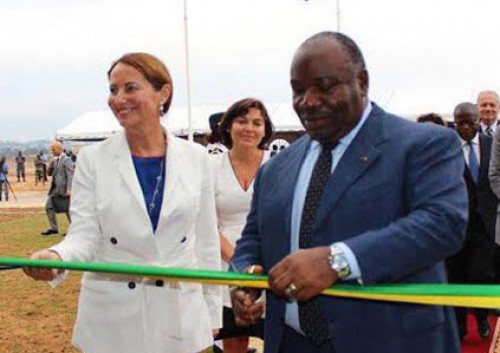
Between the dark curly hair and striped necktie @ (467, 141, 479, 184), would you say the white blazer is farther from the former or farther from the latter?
striped necktie @ (467, 141, 479, 184)

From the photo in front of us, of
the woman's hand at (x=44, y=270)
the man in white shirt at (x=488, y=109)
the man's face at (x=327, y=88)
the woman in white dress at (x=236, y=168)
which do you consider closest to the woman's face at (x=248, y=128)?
the woman in white dress at (x=236, y=168)

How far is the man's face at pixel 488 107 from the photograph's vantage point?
780 cm

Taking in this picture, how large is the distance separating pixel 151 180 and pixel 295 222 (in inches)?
45.3

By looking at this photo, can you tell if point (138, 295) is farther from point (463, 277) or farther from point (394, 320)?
point (463, 277)

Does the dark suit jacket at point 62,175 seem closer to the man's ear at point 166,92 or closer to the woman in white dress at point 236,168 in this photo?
the woman in white dress at point 236,168

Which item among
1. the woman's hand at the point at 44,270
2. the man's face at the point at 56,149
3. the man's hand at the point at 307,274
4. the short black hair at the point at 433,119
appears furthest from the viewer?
the man's face at the point at 56,149

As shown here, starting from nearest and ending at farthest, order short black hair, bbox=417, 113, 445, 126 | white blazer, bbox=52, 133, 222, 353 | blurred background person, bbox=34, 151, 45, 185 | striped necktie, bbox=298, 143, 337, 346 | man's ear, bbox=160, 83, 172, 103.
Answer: striped necktie, bbox=298, 143, 337, 346 < white blazer, bbox=52, 133, 222, 353 < man's ear, bbox=160, 83, 172, 103 < short black hair, bbox=417, 113, 445, 126 < blurred background person, bbox=34, 151, 45, 185

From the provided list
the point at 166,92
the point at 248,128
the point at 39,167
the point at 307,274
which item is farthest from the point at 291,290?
the point at 39,167

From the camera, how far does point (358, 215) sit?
211cm

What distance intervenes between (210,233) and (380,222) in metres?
1.51

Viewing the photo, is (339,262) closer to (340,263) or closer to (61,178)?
(340,263)

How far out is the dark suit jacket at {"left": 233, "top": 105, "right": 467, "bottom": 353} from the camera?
1.99 m

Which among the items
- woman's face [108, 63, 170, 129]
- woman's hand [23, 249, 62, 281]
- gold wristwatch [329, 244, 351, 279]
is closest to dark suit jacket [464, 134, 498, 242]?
woman's face [108, 63, 170, 129]

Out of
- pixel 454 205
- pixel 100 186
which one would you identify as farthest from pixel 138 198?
pixel 454 205
